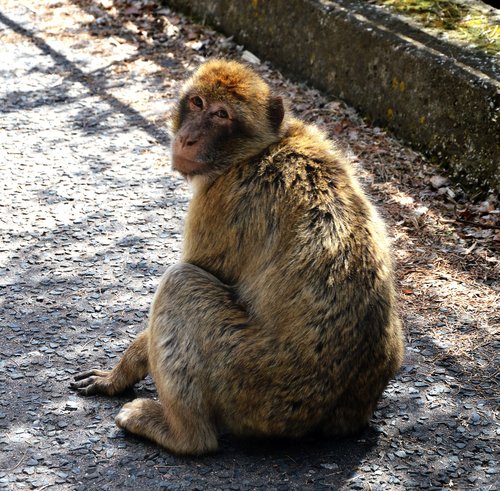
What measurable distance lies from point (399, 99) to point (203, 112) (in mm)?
3270

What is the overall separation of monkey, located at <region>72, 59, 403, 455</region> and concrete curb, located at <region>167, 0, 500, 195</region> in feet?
8.25

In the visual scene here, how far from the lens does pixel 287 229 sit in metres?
3.96

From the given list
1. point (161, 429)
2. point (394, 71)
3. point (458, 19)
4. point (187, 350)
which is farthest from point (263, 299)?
point (458, 19)

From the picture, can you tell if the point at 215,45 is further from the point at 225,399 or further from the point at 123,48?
the point at 225,399

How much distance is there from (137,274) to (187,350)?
1802mm

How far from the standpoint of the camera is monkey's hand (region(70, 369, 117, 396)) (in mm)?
4441

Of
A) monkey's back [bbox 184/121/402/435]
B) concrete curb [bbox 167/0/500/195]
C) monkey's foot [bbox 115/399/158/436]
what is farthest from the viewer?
concrete curb [bbox 167/0/500/195]

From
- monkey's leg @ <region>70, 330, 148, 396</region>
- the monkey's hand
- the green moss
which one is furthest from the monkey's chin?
the green moss

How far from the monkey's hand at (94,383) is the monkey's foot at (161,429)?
0.79ft

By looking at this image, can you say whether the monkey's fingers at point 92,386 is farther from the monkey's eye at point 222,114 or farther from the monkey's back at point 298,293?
the monkey's eye at point 222,114

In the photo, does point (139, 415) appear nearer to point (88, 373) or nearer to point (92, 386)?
point (92, 386)

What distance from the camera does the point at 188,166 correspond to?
4.30 metres

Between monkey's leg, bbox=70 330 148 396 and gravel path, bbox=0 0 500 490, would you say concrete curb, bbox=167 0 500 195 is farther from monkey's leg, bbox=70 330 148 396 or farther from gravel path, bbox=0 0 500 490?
monkey's leg, bbox=70 330 148 396

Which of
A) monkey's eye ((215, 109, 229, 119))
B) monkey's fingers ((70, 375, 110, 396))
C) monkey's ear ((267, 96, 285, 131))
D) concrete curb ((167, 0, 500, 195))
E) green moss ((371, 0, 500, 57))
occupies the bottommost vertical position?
monkey's fingers ((70, 375, 110, 396))
